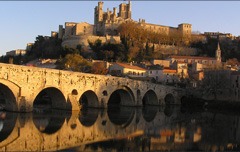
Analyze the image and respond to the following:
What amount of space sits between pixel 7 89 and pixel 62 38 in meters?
67.9

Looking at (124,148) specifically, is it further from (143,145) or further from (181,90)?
(181,90)

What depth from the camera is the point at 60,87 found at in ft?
101

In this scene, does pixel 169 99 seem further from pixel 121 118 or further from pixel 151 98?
pixel 121 118

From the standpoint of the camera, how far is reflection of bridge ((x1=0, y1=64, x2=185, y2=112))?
87.1 feet

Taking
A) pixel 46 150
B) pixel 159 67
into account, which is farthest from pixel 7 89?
pixel 159 67

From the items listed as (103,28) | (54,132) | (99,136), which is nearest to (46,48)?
(103,28)

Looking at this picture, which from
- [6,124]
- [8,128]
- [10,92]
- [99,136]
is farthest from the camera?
[10,92]

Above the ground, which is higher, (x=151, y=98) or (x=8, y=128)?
(x=151, y=98)

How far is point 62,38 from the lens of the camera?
303 ft

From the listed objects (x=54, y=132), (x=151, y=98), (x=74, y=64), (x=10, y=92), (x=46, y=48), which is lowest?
(x=54, y=132)

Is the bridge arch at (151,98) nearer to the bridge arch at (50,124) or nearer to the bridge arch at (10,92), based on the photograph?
the bridge arch at (50,124)

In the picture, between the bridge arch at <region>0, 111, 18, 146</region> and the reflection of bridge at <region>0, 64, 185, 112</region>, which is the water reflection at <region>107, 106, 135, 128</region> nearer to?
the reflection of bridge at <region>0, 64, 185, 112</region>

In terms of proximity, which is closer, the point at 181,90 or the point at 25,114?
the point at 25,114

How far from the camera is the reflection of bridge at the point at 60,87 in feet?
87.1
